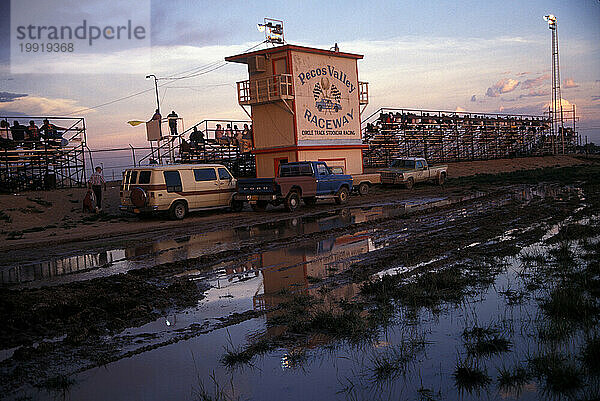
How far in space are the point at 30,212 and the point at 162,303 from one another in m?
15.9

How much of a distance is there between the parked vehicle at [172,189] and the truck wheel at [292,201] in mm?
2555

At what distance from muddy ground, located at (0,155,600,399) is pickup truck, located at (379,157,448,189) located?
17.2 metres

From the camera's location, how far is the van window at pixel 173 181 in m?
20.4

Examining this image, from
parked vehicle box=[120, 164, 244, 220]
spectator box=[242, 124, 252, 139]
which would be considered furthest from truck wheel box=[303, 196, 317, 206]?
spectator box=[242, 124, 252, 139]

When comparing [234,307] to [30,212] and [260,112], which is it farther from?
[260,112]

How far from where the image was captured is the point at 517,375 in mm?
5301

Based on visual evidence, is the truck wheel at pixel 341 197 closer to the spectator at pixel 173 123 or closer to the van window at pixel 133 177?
the van window at pixel 133 177

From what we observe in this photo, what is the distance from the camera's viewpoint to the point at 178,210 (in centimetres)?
2077

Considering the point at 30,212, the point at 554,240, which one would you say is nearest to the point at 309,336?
the point at 554,240

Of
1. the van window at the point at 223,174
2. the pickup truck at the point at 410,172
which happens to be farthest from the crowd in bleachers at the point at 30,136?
the pickup truck at the point at 410,172

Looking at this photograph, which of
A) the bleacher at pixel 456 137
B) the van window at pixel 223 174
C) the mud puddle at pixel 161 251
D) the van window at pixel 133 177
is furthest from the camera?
the bleacher at pixel 456 137

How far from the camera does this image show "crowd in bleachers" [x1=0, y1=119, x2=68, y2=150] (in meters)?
27.5

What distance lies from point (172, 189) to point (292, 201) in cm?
492

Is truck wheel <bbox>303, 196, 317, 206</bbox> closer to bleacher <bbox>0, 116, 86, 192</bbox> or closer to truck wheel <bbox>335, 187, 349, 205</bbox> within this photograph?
truck wheel <bbox>335, 187, 349, 205</bbox>
